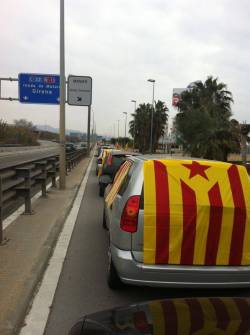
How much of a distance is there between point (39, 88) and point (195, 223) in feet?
61.0

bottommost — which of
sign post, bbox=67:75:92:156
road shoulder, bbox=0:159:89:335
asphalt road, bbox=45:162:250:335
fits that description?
asphalt road, bbox=45:162:250:335

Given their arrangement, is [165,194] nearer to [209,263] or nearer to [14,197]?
[209,263]

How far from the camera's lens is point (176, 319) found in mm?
2623

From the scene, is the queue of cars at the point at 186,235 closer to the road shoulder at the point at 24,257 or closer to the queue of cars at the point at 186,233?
the queue of cars at the point at 186,233

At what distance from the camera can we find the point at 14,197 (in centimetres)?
932

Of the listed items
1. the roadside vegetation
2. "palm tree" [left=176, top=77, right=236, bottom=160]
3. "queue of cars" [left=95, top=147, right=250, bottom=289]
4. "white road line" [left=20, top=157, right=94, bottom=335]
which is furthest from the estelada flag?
the roadside vegetation

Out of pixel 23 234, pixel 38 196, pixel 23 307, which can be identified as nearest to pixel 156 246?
pixel 23 307

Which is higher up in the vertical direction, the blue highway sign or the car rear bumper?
the blue highway sign

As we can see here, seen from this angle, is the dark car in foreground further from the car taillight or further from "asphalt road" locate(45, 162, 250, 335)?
the car taillight

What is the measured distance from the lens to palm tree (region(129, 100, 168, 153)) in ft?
291

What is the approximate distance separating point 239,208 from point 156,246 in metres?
0.94

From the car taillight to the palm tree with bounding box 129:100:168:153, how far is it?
266ft

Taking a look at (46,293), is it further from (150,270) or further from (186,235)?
(186,235)

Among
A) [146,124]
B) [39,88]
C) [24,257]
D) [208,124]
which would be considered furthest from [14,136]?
[24,257]
